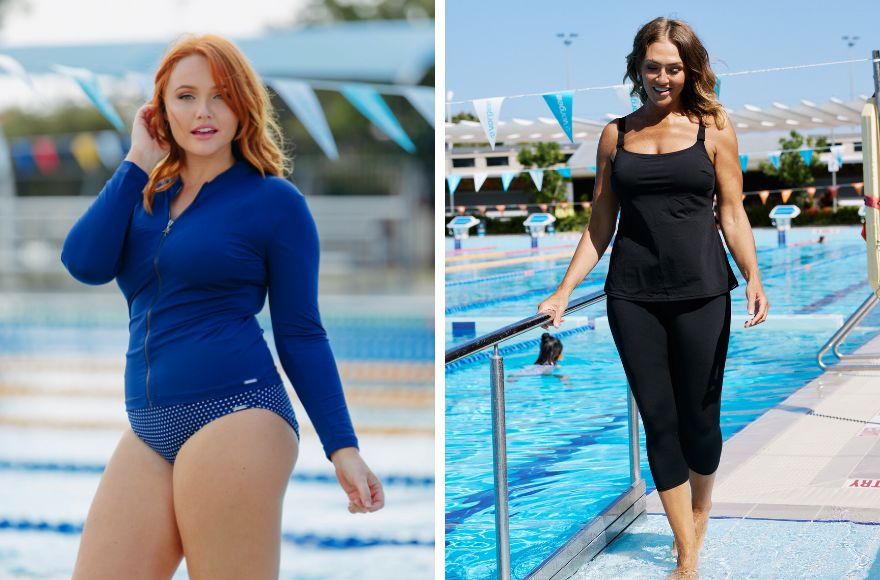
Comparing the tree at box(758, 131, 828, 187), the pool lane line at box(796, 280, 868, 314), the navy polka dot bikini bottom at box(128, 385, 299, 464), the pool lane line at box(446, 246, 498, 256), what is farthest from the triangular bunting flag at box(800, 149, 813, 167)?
the navy polka dot bikini bottom at box(128, 385, 299, 464)

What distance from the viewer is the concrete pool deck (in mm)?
3117

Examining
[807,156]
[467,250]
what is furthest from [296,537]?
[807,156]

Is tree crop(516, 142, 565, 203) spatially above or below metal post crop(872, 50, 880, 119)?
above

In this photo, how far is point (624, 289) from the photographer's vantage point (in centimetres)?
235

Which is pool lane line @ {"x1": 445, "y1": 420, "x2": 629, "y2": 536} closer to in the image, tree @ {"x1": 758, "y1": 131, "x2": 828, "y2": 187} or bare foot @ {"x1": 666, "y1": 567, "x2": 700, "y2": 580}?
bare foot @ {"x1": 666, "y1": 567, "x2": 700, "y2": 580}

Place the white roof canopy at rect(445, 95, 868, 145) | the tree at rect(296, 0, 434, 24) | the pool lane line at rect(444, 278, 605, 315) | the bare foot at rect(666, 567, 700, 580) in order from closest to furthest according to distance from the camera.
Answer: the bare foot at rect(666, 567, 700, 580)
the pool lane line at rect(444, 278, 605, 315)
the white roof canopy at rect(445, 95, 868, 145)
the tree at rect(296, 0, 434, 24)

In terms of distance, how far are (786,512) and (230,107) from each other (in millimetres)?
2302

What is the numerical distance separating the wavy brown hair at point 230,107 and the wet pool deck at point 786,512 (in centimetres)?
159

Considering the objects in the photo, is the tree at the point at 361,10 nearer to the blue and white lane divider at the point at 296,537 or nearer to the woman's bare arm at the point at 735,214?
the blue and white lane divider at the point at 296,537

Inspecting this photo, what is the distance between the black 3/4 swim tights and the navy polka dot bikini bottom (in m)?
1.15

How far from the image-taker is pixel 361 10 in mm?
26188

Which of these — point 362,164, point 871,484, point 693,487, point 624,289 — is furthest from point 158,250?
point 362,164

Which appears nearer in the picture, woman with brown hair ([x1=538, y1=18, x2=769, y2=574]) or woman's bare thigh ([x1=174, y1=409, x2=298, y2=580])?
woman's bare thigh ([x1=174, y1=409, x2=298, y2=580])

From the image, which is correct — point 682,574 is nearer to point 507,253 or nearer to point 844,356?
point 844,356
